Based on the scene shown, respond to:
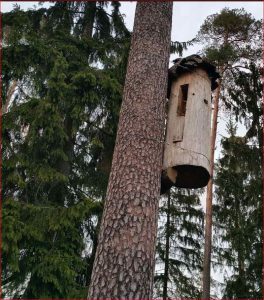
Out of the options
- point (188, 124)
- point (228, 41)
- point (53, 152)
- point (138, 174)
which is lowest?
point (138, 174)

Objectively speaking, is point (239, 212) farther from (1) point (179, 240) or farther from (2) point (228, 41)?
(2) point (228, 41)

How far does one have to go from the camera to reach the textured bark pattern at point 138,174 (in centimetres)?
325

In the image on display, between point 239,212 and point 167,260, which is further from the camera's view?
point 167,260

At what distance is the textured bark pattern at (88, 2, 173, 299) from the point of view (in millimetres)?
3254

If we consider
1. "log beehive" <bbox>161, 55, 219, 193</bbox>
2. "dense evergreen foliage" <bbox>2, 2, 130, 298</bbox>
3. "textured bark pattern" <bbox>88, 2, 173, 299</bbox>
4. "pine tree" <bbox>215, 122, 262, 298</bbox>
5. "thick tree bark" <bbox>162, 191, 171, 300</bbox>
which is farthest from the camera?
"thick tree bark" <bbox>162, 191, 171, 300</bbox>

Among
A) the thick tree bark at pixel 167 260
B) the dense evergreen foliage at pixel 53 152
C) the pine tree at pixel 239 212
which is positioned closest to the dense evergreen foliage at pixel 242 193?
the pine tree at pixel 239 212

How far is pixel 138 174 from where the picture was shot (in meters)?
3.72

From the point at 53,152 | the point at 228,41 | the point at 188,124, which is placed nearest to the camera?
the point at 188,124

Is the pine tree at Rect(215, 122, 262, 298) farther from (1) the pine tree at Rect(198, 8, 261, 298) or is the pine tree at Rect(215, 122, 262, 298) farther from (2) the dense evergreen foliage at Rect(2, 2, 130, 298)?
(2) the dense evergreen foliage at Rect(2, 2, 130, 298)

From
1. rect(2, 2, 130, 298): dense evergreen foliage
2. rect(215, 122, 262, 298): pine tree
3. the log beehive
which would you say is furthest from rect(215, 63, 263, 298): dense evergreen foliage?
the log beehive

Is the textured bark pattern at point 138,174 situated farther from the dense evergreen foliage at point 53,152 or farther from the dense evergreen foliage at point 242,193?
the dense evergreen foliage at point 242,193

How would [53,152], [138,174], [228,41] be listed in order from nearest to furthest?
1. [138,174]
2. [53,152]
3. [228,41]

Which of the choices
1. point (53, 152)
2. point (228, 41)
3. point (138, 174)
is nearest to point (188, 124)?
point (138, 174)

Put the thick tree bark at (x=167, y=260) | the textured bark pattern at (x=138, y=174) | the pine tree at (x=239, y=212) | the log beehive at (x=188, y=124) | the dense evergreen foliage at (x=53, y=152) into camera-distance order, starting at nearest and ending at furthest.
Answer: the textured bark pattern at (x=138, y=174), the log beehive at (x=188, y=124), the dense evergreen foliage at (x=53, y=152), the pine tree at (x=239, y=212), the thick tree bark at (x=167, y=260)
